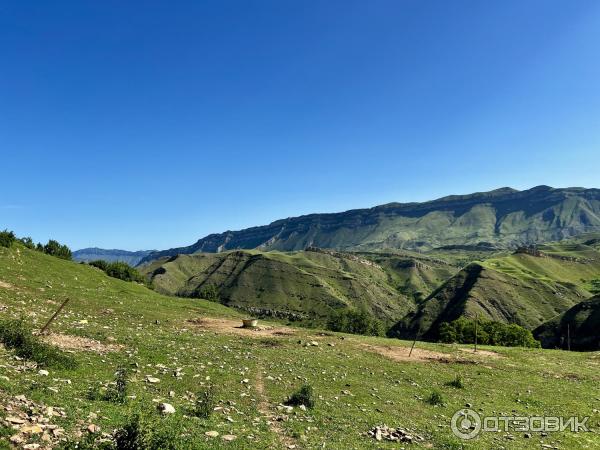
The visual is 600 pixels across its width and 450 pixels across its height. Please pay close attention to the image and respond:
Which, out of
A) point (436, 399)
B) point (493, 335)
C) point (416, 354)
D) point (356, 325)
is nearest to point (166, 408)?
point (436, 399)

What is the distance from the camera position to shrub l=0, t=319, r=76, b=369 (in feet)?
63.0

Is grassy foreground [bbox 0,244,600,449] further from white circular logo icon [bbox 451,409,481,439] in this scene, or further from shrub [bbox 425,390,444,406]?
shrub [bbox 425,390,444,406]

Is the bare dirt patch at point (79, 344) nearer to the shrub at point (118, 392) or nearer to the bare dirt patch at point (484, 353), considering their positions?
the shrub at point (118, 392)

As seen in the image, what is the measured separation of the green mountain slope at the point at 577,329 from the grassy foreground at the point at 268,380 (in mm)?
147050

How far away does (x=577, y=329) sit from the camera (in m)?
170

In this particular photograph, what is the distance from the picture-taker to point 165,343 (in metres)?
27.9

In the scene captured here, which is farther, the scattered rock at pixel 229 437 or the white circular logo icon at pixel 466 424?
the white circular logo icon at pixel 466 424

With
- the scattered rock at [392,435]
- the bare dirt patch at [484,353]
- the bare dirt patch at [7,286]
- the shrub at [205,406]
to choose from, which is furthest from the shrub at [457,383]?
the bare dirt patch at [7,286]

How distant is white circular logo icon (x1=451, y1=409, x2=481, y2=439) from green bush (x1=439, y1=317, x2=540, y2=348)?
74.3 meters

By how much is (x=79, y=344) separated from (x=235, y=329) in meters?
17.1

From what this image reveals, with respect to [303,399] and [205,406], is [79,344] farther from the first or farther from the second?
[303,399]

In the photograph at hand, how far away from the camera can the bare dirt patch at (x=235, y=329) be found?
124 feet

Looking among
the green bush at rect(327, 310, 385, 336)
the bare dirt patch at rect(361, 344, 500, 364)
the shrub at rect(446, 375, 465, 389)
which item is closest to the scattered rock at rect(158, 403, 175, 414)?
the shrub at rect(446, 375, 465, 389)

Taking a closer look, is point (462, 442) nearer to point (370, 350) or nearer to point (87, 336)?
point (370, 350)
